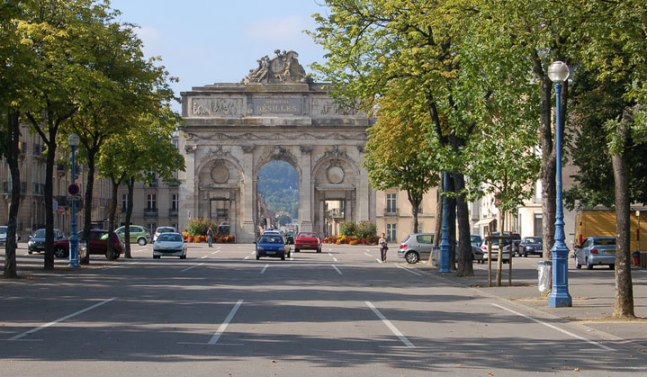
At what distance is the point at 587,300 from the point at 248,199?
89998 millimetres

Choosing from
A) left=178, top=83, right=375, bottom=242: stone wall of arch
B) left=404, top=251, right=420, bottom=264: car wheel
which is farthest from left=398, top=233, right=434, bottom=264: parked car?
left=178, top=83, right=375, bottom=242: stone wall of arch

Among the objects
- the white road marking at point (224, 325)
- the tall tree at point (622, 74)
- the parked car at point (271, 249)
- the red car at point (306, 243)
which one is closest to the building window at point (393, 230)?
the red car at point (306, 243)

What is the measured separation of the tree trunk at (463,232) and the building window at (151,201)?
95.9 meters

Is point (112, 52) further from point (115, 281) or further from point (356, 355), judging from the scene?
point (356, 355)

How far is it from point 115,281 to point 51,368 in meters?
22.1

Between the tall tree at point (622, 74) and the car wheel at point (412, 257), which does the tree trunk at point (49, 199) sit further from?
the tall tree at point (622, 74)

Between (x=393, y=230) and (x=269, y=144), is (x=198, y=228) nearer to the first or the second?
(x=269, y=144)

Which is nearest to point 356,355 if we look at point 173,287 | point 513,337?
point 513,337

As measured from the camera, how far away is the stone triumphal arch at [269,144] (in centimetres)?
11412

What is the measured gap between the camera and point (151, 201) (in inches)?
5217

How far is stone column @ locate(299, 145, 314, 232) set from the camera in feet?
379

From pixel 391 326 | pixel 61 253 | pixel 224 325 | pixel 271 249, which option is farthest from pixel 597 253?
pixel 224 325

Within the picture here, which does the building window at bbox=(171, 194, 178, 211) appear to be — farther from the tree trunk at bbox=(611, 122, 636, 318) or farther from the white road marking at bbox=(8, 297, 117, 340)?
the tree trunk at bbox=(611, 122, 636, 318)

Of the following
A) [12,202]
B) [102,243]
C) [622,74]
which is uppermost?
[622,74]
